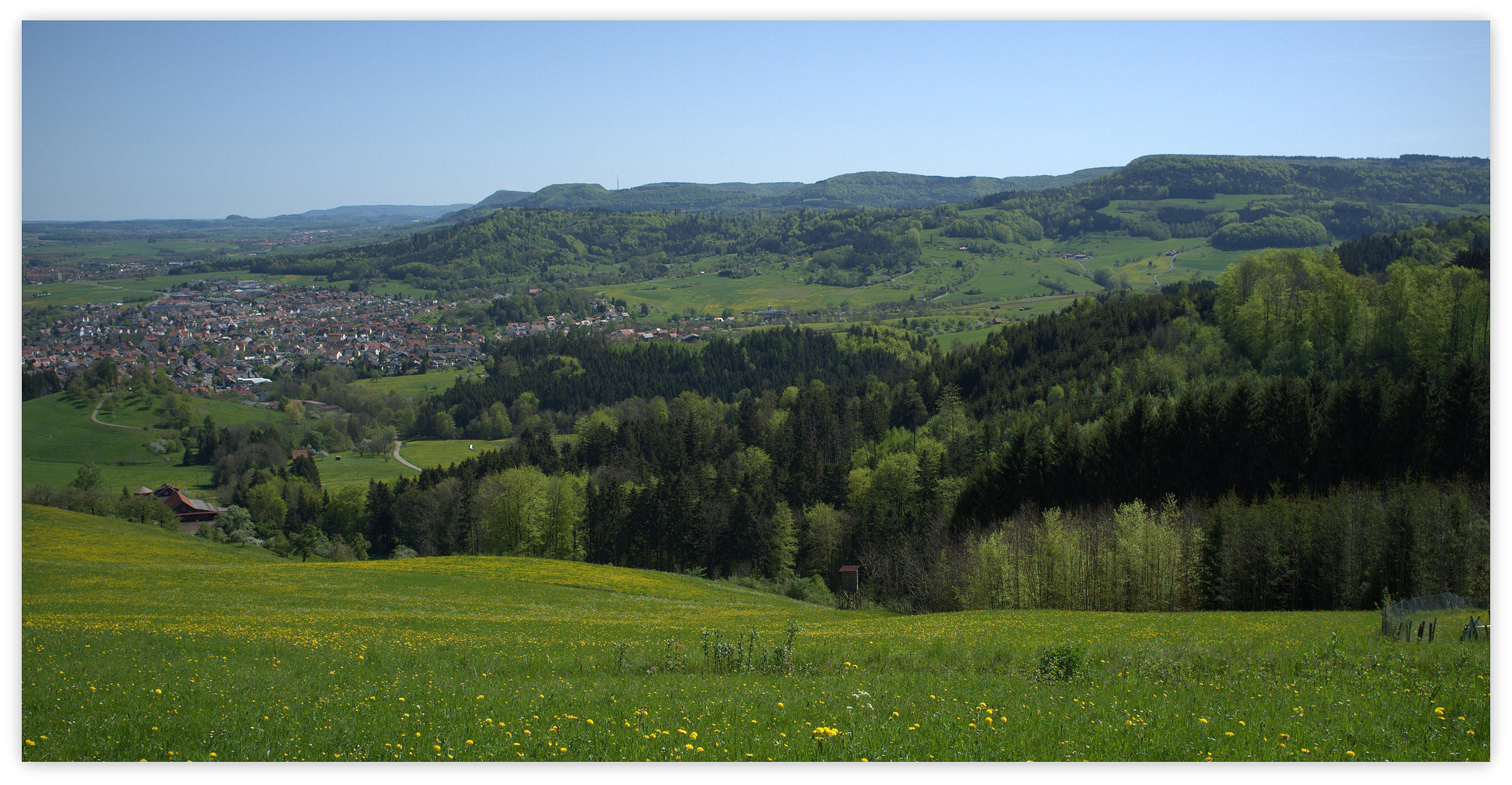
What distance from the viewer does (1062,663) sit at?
1088 centimetres

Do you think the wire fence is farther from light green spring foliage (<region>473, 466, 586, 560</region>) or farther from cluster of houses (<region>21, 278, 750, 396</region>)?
light green spring foliage (<region>473, 466, 586, 560</region>)

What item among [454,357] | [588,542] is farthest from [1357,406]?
[454,357]

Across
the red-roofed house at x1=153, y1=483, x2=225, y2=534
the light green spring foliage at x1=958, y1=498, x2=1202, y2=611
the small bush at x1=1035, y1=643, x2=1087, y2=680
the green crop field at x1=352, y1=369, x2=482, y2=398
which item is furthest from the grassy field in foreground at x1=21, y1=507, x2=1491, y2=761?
the green crop field at x1=352, y1=369, x2=482, y2=398

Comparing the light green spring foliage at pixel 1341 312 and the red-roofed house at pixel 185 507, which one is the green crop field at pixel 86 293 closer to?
the red-roofed house at pixel 185 507

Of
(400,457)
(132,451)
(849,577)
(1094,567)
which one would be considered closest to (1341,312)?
(1094,567)

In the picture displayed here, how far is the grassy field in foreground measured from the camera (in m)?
7.95

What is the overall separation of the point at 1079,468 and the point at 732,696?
37.7 metres

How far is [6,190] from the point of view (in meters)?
10.3

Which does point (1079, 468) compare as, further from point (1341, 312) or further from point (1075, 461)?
point (1341, 312)

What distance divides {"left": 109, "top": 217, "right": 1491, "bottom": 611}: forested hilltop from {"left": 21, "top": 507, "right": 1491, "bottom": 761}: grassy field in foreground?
32.8 ft

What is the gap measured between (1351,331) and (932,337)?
101 metres

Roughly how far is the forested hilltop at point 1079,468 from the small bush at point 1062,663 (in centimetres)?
1586

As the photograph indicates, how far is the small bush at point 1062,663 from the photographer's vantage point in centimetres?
1077

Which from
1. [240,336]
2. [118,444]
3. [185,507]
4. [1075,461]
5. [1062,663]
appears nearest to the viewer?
[1062,663]
